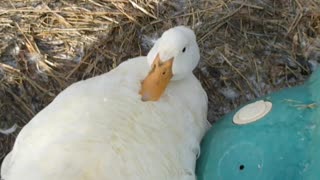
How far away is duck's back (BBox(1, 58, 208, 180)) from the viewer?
8.75ft

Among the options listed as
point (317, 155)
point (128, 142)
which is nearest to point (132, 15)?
point (128, 142)

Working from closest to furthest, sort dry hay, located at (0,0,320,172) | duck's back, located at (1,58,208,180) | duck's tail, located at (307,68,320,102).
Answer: duck's back, located at (1,58,208,180) < duck's tail, located at (307,68,320,102) < dry hay, located at (0,0,320,172)

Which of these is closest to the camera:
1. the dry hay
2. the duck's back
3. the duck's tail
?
the duck's back

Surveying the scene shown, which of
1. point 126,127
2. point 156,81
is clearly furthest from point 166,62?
point 126,127

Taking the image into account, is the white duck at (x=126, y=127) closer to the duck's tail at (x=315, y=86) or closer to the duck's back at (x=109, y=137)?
the duck's back at (x=109, y=137)

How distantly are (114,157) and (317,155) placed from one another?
0.71 metres

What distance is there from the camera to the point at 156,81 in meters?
3.01

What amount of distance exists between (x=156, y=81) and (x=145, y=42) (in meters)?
0.85

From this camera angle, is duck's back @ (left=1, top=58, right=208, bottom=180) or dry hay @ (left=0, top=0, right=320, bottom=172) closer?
duck's back @ (left=1, top=58, right=208, bottom=180)

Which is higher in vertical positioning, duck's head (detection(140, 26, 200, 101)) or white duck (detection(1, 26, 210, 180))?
duck's head (detection(140, 26, 200, 101))

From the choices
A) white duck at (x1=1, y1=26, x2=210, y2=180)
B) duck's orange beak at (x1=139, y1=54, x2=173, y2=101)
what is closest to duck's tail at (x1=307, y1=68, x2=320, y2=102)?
white duck at (x1=1, y1=26, x2=210, y2=180)

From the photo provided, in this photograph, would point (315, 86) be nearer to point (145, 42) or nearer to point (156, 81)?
point (156, 81)

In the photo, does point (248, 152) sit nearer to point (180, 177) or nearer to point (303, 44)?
point (180, 177)

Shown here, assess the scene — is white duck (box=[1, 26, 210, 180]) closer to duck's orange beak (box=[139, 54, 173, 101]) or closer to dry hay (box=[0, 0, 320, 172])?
duck's orange beak (box=[139, 54, 173, 101])
